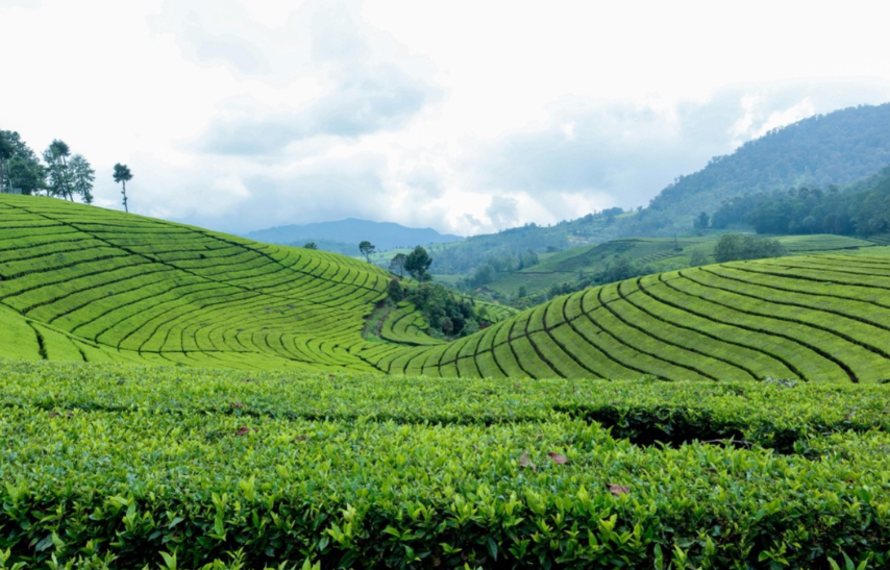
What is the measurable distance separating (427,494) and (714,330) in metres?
27.0

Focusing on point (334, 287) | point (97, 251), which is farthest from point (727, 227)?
point (97, 251)

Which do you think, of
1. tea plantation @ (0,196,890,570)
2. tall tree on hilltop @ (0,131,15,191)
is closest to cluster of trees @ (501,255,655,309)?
tea plantation @ (0,196,890,570)

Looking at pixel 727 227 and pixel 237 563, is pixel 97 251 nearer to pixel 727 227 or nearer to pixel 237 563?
pixel 237 563

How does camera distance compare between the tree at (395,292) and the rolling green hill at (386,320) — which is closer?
the rolling green hill at (386,320)

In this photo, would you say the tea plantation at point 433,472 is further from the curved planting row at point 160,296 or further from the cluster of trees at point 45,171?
the cluster of trees at point 45,171

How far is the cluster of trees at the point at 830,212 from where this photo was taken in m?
109

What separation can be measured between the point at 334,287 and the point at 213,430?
237ft

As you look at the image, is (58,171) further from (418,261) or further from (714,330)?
(714,330)

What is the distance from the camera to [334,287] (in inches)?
2990

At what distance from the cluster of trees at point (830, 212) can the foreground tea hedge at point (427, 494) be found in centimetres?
14356

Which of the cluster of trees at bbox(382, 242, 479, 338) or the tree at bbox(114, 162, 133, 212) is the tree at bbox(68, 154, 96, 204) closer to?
the tree at bbox(114, 162, 133, 212)

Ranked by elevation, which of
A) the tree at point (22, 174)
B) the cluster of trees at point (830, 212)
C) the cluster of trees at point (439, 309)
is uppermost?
the tree at point (22, 174)

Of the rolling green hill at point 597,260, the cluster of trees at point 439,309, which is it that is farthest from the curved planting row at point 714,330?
the rolling green hill at point 597,260

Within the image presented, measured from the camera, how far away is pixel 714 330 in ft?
83.3
